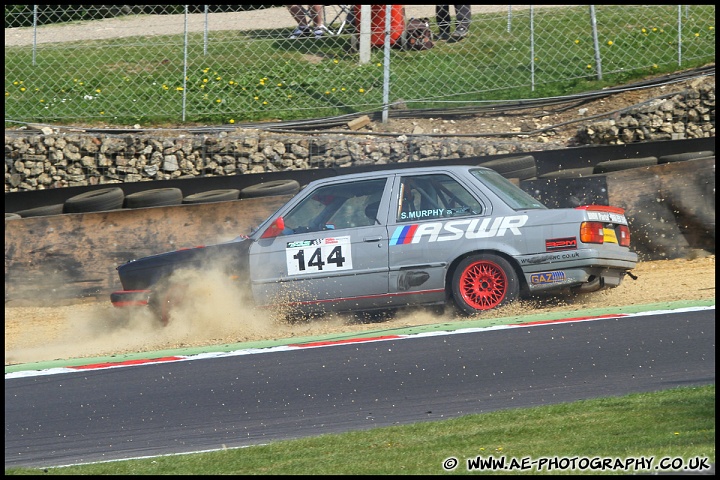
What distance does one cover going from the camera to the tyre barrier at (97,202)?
1230cm

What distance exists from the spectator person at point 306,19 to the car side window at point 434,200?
779 centimetres

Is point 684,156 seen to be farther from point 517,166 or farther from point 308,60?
point 308,60

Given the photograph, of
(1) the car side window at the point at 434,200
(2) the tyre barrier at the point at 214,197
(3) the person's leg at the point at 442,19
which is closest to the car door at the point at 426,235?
(1) the car side window at the point at 434,200

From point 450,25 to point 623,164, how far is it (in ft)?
17.9

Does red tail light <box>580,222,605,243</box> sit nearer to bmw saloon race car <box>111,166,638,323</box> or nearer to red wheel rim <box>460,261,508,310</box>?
bmw saloon race car <box>111,166,638,323</box>

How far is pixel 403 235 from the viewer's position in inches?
349

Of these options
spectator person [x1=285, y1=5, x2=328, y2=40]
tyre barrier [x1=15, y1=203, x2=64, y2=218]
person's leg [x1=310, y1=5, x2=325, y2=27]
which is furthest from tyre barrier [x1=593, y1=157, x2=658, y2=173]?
tyre barrier [x1=15, y1=203, x2=64, y2=218]

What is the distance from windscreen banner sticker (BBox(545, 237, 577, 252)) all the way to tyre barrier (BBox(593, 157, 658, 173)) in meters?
3.54

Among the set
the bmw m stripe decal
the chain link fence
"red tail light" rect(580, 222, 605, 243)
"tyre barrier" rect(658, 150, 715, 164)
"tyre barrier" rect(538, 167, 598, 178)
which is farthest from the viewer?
the chain link fence

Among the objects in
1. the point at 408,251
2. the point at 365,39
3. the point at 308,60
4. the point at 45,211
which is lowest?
the point at 408,251

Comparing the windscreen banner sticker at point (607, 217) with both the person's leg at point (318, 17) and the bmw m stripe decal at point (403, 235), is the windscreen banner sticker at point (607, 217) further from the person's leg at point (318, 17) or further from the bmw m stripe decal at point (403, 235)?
the person's leg at point (318, 17)

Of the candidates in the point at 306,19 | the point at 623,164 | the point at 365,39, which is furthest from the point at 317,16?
the point at 623,164

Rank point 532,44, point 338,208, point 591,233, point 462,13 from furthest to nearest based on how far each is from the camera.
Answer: point 462,13
point 532,44
point 338,208
point 591,233

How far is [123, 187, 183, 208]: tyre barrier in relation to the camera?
40.6ft
